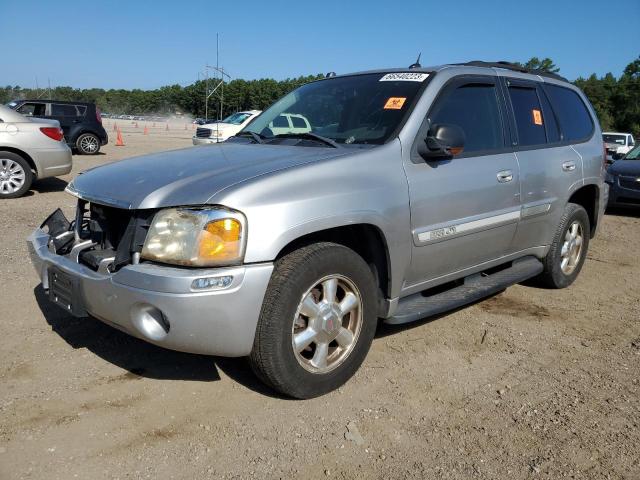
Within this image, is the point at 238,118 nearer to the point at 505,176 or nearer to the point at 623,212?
the point at 623,212

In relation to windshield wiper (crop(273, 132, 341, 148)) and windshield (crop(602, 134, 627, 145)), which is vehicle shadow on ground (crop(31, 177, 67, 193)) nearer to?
windshield wiper (crop(273, 132, 341, 148))

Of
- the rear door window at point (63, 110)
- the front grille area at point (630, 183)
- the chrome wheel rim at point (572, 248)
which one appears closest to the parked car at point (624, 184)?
the front grille area at point (630, 183)

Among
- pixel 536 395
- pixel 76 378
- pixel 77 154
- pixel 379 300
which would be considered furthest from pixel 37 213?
pixel 77 154

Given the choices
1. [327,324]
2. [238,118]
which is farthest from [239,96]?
[327,324]

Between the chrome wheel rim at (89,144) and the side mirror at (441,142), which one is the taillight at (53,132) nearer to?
the side mirror at (441,142)

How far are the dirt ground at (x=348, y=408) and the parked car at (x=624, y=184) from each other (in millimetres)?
6453

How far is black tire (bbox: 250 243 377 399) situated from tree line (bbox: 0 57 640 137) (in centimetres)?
6689

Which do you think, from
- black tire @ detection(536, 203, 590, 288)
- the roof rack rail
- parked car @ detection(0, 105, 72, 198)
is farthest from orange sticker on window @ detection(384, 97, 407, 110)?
parked car @ detection(0, 105, 72, 198)

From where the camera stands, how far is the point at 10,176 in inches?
335

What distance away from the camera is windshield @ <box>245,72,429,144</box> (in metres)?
3.35

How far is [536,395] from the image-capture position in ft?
9.89

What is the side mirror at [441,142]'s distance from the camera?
3.16m

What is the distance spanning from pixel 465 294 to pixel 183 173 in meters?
2.02

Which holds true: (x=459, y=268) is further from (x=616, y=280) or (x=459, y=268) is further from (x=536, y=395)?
(x=616, y=280)
